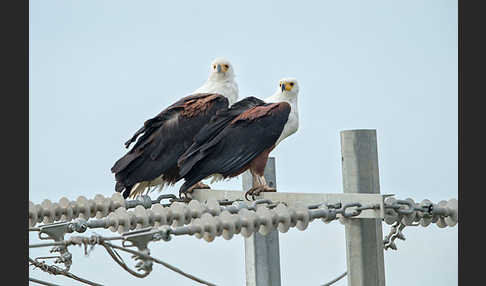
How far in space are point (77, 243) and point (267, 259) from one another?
1857 mm

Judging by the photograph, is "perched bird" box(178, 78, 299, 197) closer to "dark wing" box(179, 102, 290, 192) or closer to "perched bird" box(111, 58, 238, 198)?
"dark wing" box(179, 102, 290, 192)

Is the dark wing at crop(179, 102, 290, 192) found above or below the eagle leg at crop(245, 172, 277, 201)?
above

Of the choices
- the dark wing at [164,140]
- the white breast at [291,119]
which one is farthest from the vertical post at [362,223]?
the dark wing at [164,140]

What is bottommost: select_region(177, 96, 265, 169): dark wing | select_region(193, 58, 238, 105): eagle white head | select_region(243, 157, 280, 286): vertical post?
select_region(243, 157, 280, 286): vertical post

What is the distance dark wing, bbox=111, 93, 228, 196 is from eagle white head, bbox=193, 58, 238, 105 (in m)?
0.05

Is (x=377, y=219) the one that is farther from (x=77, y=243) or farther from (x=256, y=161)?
(x=77, y=243)

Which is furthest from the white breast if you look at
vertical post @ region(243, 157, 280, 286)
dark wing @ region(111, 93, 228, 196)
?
vertical post @ region(243, 157, 280, 286)

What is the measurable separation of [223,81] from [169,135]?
0.37 m

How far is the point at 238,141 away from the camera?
334 cm

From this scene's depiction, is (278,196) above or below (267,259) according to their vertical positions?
above

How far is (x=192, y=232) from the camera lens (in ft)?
7.91

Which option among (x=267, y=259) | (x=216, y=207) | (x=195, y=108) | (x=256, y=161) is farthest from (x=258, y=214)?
(x=267, y=259)

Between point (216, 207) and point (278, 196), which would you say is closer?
point (216, 207)

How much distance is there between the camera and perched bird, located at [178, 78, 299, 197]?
3.34m
